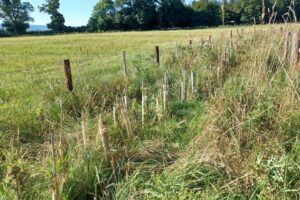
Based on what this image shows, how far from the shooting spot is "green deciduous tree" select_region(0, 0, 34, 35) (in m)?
86.8

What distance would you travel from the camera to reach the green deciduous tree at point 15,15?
86.8 m

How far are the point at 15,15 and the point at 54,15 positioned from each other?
34.4 ft

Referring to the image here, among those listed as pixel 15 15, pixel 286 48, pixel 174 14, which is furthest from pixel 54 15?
pixel 286 48

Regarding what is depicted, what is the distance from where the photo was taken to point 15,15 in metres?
93.6

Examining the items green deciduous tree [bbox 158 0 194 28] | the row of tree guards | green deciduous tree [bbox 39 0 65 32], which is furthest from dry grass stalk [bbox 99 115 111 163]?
green deciduous tree [bbox 39 0 65 32]

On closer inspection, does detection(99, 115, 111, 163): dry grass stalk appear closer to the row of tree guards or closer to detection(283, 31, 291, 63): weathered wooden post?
the row of tree guards

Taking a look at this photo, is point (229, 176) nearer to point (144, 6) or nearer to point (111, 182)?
point (111, 182)

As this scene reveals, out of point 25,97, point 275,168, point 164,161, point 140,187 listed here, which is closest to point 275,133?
point 275,168

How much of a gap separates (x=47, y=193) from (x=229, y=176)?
51.4 inches

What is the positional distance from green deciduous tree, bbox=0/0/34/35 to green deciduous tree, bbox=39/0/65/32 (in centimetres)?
568

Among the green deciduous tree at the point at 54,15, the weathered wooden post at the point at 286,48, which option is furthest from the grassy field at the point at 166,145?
the green deciduous tree at the point at 54,15

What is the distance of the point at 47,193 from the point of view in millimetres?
2596

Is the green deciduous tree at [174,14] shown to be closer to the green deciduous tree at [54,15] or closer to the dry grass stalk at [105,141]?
the green deciduous tree at [54,15]

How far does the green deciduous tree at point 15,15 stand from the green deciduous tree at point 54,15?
5.68 metres
